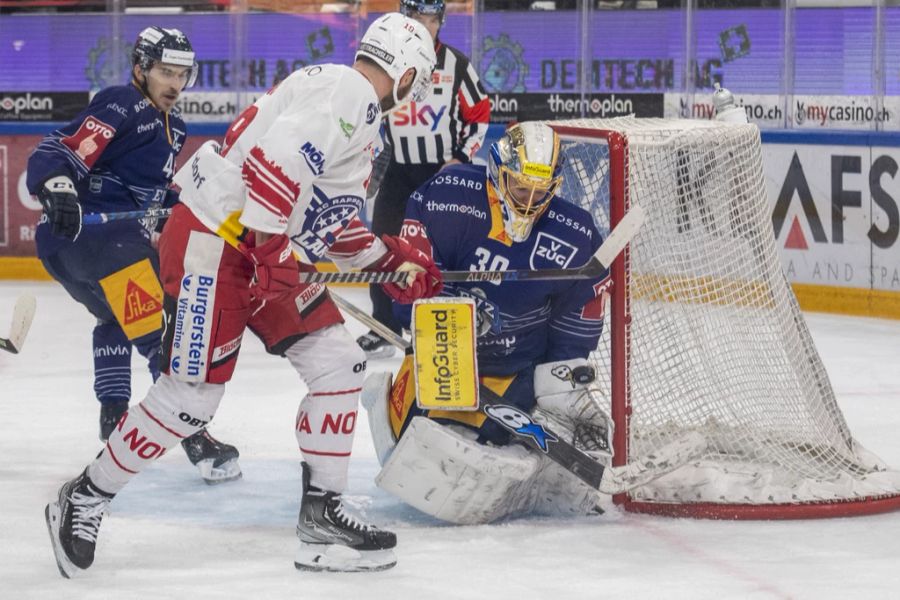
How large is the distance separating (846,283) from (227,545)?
3722 mm

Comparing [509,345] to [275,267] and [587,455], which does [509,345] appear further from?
[275,267]

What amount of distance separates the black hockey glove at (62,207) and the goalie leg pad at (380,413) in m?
0.72

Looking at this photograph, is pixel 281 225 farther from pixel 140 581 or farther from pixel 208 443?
pixel 208 443

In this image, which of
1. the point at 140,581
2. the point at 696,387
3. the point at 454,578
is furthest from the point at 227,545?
the point at 696,387

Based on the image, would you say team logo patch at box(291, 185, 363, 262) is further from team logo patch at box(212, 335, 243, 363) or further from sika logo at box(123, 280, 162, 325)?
sika logo at box(123, 280, 162, 325)

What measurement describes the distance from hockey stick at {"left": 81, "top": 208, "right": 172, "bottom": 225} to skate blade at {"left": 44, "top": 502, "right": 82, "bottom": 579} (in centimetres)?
96

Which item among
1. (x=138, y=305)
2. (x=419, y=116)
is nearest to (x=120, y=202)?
(x=138, y=305)

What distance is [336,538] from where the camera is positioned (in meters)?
2.90

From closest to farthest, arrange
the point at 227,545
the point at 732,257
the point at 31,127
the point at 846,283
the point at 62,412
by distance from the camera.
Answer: the point at 227,545 < the point at 732,257 < the point at 62,412 < the point at 846,283 < the point at 31,127

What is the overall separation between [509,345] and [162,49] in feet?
3.68

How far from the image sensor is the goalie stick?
312 cm

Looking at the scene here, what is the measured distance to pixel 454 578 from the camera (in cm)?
281

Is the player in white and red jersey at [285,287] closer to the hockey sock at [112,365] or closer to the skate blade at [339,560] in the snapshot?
the skate blade at [339,560]

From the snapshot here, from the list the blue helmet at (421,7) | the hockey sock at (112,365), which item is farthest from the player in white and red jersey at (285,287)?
the blue helmet at (421,7)
